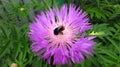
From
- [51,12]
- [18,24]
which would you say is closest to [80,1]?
[18,24]

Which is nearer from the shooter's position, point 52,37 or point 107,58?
point 52,37

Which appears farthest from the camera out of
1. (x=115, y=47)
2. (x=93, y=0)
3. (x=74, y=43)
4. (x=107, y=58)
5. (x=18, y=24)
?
(x=93, y=0)

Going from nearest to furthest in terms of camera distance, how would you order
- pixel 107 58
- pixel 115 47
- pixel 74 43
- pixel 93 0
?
pixel 74 43
pixel 107 58
pixel 115 47
pixel 93 0

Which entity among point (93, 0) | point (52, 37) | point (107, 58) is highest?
point (93, 0)

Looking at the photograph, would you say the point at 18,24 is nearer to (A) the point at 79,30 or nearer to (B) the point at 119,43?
(B) the point at 119,43

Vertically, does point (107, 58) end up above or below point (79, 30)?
below

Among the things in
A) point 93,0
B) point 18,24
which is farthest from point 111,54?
point 93,0
